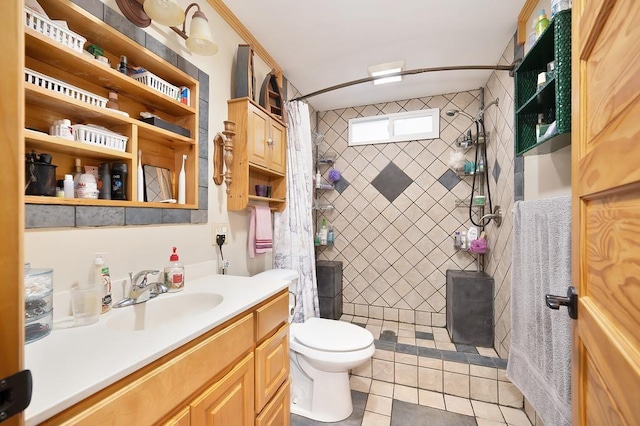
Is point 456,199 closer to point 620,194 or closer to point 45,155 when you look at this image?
point 620,194

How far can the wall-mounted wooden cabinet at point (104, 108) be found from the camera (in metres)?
0.87

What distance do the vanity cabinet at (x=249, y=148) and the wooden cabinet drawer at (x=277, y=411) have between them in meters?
1.01

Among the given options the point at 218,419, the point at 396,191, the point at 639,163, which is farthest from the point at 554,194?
the point at 218,419

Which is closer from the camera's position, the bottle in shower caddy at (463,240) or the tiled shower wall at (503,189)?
the tiled shower wall at (503,189)

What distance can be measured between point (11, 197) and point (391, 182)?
8.96 ft

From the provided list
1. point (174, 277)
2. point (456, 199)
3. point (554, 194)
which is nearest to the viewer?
point (174, 277)

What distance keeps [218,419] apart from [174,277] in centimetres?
61

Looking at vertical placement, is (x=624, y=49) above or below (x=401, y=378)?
above

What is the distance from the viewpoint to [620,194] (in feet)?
1.61

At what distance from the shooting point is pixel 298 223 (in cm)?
220

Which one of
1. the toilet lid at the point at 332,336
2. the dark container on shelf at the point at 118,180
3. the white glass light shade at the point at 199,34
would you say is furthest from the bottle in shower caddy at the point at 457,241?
the dark container on shelf at the point at 118,180

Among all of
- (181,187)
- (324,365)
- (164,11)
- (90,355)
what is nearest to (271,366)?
(324,365)

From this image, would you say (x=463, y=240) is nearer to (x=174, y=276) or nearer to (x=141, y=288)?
(x=174, y=276)

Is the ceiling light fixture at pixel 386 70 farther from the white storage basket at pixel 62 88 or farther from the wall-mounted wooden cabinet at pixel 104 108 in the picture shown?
the white storage basket at pixel 62 88
